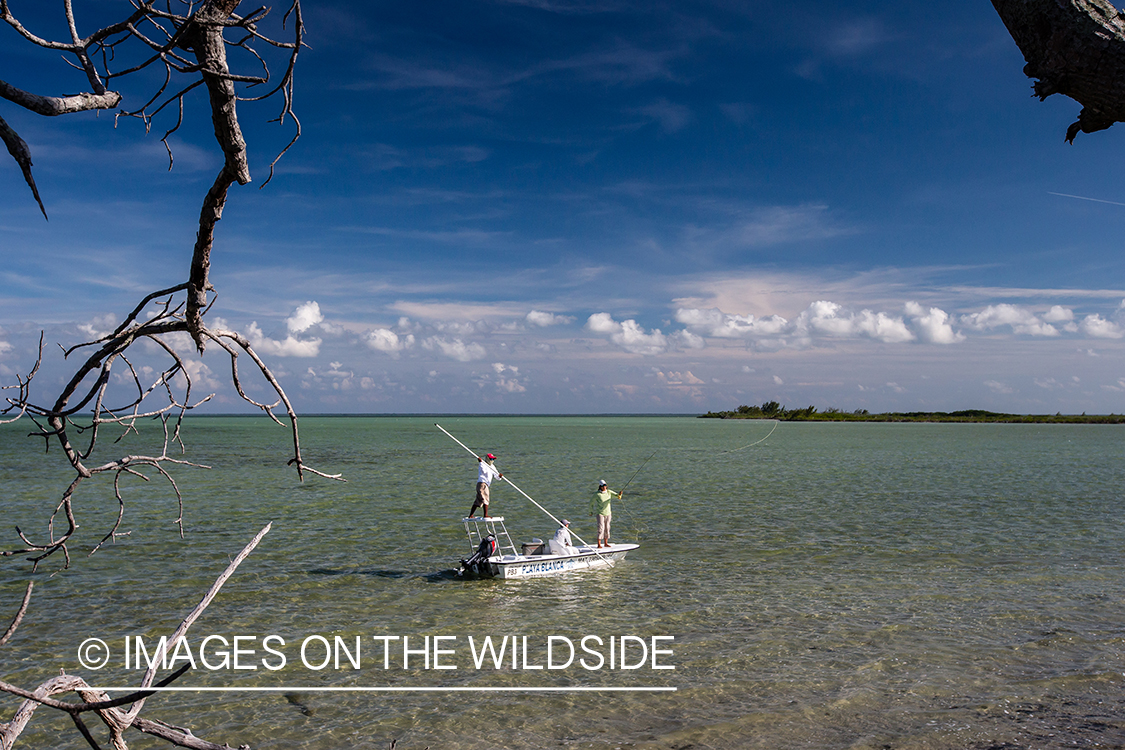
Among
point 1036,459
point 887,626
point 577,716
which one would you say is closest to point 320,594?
point 577,716

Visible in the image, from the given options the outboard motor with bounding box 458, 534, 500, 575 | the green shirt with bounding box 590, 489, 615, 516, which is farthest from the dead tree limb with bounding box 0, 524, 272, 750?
the green shirt with bounding box 590, 489, 615, 516

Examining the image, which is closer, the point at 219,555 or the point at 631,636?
the point at 631,636

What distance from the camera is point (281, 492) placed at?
3169 centimetres

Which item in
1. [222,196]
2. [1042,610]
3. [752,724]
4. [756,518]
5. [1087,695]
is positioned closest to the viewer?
[222,196]

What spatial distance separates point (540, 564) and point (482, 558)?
1267 millimetres

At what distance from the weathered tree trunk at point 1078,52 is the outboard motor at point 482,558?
13574 millimetres

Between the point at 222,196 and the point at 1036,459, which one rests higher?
the point at 222,196

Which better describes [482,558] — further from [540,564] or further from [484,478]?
[484,478]

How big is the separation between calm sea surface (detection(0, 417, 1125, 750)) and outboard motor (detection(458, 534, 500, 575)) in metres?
0.48

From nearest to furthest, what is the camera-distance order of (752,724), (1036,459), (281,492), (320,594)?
(752,724), (320,594), (281,492), (1036,459)

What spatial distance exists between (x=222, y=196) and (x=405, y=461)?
Answer: 1988 inches

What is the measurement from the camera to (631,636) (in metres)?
11.3

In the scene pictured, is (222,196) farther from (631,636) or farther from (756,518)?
(756,518)

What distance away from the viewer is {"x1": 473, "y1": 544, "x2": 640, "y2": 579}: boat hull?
15.1 meters
